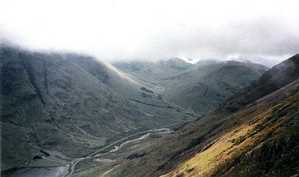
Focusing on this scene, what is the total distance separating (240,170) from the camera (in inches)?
5886

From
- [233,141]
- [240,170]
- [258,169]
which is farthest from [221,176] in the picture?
[233,141]

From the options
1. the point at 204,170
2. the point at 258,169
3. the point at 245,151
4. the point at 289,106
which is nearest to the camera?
the point at 258,169

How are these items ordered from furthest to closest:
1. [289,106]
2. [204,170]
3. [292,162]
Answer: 1. [289,106]
2. [204,170]
3. [292,162]

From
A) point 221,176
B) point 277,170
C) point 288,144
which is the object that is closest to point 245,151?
point 221,176

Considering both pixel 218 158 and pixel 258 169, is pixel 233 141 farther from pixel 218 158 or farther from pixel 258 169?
pixel 258 169

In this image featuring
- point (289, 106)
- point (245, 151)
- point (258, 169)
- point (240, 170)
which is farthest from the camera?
point (289, 106)

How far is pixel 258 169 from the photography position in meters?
140

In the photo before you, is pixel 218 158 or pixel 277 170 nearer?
pixel 277 170

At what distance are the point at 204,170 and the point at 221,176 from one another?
84.4 ft

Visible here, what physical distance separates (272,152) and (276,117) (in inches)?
2005

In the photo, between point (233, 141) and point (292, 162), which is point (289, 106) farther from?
point (292, 162)

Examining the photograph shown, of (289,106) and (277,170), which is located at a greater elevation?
(289,106)

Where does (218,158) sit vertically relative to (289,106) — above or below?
below

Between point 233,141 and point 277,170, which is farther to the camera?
point 233,141
